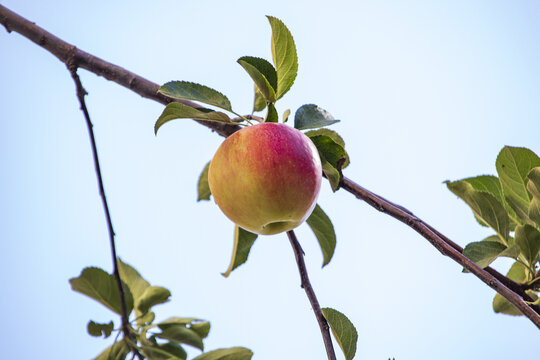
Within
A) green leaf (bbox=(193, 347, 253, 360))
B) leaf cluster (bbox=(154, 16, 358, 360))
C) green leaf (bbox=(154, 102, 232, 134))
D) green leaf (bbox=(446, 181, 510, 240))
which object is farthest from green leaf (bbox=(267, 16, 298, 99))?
green leaf (bbox=(193, 347, 253, 360))

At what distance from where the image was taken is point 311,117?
0.74 m

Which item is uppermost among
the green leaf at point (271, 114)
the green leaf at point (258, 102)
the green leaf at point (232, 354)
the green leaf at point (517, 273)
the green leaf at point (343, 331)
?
the green leaf at point (258, 102)

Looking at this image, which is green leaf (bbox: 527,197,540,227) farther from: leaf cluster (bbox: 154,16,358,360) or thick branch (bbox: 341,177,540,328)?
leaf cluster (bbox: 154,16,358,360)

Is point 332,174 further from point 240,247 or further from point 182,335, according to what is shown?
point 182,335

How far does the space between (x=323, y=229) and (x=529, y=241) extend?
0.92 ft

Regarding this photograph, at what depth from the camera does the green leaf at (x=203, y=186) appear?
88cm

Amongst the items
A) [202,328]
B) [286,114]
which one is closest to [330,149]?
[286,114]

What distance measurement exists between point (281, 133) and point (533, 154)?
33 cm

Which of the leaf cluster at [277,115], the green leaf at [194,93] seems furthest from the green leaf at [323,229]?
the green leaf at [194,93]

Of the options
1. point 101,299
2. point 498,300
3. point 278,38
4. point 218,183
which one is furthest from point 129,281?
point 498,300

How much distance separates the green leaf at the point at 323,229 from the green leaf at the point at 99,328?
1.09ft

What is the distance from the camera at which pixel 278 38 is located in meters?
0.74

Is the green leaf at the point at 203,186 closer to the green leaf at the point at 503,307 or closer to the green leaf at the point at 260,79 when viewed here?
the green leaf at the point at 260,79

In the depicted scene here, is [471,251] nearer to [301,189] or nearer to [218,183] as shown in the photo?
[301,189]
